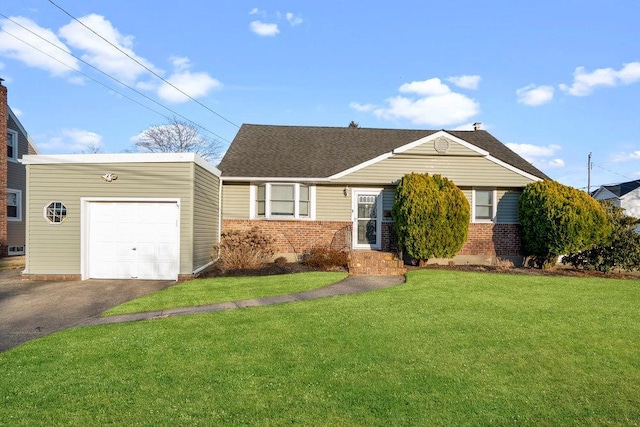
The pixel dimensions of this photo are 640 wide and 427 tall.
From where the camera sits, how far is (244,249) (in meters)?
13.0

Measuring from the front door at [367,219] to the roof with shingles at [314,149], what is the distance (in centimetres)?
137

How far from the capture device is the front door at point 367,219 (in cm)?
1509

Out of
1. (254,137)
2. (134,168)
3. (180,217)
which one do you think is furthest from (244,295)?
(254,137)

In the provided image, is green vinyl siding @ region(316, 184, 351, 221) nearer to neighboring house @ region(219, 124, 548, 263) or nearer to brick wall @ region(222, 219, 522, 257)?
neighboring house @ region(219, 124, 548, 263)

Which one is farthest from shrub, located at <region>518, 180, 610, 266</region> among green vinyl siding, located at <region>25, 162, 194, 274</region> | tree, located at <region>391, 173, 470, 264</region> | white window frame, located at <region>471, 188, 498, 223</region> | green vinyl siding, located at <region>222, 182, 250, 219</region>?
green vinyl siding, located at <region>25, 162, 194, 274</region>

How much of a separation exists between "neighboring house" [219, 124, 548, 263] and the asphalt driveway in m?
4.67

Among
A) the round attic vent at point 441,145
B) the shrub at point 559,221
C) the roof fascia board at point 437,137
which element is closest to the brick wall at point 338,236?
the shrub at point 559,221

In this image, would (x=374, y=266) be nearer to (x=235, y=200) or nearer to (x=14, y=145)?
(x=235, y=200)

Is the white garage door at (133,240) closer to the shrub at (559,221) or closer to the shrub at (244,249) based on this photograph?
the shrub at (244,249)

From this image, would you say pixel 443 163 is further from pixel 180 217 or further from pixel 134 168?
pixel 134 168

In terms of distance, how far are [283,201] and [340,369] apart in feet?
34.8

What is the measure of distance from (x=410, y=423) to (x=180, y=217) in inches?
Result: 382

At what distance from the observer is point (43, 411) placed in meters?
3.71

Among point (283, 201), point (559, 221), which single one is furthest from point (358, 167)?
point (559, 221)
